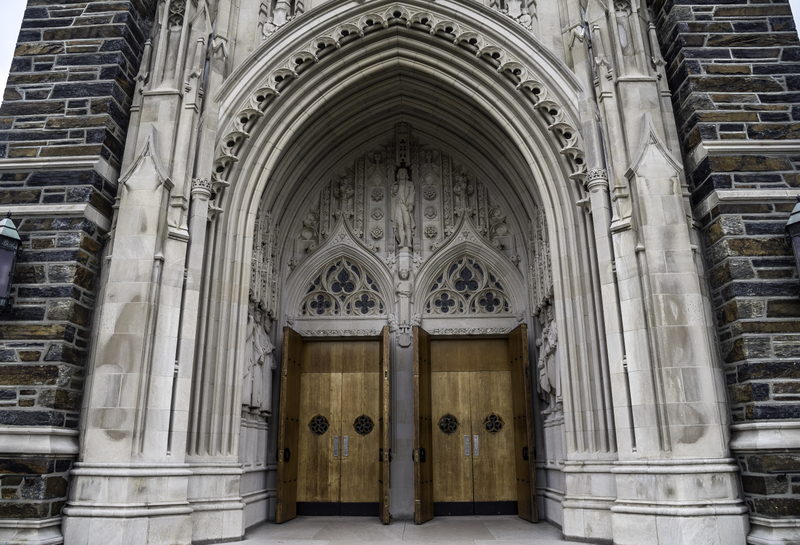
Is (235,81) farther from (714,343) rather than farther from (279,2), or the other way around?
(714,343)

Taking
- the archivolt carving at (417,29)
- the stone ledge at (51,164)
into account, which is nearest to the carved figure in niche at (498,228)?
the archivolt carving at (417,29)

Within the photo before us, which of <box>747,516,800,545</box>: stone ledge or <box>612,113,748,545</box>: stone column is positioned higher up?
<box>612,113,748,545</box>: stone column

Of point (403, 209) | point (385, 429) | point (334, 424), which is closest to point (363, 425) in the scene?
point (334, 424)

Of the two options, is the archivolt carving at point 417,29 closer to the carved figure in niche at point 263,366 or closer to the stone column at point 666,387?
the stone column at point 666,387

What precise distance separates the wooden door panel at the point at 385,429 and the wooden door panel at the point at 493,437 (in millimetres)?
1617

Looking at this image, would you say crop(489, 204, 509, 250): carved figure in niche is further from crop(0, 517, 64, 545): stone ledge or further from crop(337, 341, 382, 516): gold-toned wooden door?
crop(0, 517, 64, 545): stone ledge

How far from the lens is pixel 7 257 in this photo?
643 cm

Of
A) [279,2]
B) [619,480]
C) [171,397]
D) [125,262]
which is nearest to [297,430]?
[171,397]

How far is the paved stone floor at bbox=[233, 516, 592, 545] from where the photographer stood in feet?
23.6

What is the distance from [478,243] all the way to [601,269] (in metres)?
3.56

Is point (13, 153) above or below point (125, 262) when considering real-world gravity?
above

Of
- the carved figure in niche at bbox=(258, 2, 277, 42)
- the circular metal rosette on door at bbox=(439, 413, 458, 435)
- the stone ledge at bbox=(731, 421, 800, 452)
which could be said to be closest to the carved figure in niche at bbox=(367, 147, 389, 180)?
the carved figure in niche at bbox=(258, 2, 277, 42)

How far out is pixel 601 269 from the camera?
7.25 m

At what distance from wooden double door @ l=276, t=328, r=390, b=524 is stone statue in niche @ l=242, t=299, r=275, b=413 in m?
0.28
